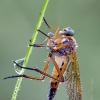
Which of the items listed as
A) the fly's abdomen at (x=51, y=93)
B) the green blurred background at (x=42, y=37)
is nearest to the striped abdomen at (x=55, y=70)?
the fly's abdomen at (x=51, y=93)

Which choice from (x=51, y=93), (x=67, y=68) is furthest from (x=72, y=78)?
(x=51, y=93)

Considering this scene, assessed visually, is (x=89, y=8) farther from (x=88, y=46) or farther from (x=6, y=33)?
(x=6, y=33)

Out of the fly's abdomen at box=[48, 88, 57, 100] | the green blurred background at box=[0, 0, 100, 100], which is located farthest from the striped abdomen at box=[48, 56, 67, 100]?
the green blurred background at box=[0, 0, 100, 100]

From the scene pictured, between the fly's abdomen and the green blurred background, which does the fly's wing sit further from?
the green blurred background

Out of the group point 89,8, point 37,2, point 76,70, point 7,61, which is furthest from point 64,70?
point 89,8

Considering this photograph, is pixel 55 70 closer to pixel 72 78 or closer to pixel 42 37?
pixel 72 78
